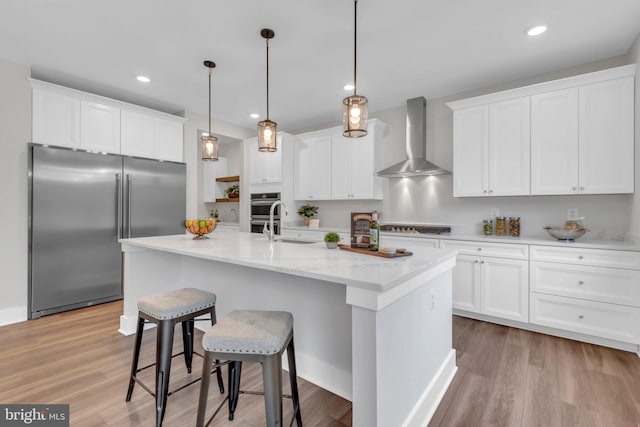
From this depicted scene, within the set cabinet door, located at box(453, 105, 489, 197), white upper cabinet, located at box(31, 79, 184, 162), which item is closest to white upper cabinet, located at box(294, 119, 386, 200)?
cabinet door, located at box(453, 105, 489, 197)

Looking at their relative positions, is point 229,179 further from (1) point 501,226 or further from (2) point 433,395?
(2) point 433,395

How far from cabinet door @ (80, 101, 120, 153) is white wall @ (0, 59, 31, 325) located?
484mm

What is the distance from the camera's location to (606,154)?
279 cm

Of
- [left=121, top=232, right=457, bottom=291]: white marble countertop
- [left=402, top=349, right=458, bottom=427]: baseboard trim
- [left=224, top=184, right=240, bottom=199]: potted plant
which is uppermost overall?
[left=224, top=184, right=240, bottom=199]: potted plant

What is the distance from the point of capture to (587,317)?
269cm

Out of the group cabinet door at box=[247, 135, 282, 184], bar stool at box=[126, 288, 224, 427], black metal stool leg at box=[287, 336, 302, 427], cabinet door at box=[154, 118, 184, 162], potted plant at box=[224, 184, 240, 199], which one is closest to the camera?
black metal stool leg at box=[287, 336, 302, 427]

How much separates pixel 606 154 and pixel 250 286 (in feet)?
11.2

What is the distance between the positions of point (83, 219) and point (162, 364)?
2.79 meters

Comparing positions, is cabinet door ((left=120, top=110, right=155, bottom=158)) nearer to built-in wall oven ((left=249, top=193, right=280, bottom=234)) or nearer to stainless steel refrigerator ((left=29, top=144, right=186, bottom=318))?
stainless steel refrigerator ((left=29, top=144, right=186, bottom=318))

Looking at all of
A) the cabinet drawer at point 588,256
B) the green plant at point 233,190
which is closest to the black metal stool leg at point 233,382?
the cabinet drawer at point 588,256

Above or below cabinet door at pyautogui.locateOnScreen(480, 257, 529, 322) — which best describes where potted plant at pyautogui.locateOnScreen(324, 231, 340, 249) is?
above

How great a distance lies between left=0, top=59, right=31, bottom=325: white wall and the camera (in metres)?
3.12

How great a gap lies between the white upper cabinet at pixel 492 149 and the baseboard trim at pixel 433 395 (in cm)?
203

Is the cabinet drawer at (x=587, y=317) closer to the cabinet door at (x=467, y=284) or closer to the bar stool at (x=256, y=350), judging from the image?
the cabinet door at (x=467, y=284)
